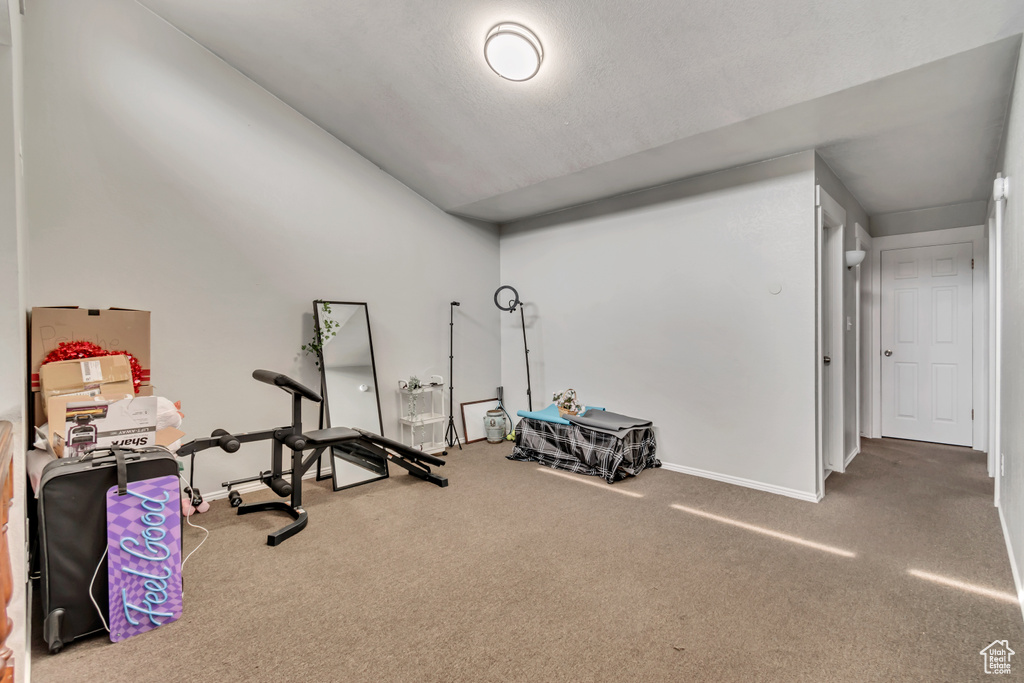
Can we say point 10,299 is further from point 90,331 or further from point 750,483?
point 750,483

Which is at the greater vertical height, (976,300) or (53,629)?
(976,300)

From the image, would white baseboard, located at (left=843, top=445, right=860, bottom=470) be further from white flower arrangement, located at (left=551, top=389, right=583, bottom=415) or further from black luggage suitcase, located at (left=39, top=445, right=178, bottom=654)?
black luggage suitcase, located at (left=39, top=445, right=178, bottom=654)

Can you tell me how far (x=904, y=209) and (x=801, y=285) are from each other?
272 centimetres

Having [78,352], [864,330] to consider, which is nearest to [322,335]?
[78,352]

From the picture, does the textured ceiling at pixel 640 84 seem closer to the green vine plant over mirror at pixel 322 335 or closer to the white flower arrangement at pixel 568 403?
the green vine plant over mirror at pixel 322 335

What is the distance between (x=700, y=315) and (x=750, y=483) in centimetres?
133

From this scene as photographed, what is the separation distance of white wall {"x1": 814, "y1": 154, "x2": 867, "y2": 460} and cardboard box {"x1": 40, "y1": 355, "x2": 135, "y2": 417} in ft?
16.4

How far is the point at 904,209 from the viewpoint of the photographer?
4.68 m

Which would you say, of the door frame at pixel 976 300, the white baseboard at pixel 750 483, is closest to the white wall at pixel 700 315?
the white baseboard at pixel 750 483

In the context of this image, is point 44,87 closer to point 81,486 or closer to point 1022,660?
point 81,486

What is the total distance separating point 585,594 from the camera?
6.72 ft

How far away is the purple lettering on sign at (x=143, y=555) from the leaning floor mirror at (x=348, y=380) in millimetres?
1572

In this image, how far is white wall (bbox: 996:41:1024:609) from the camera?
1.94m

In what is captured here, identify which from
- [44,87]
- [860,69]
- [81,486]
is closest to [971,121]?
[860,69]
